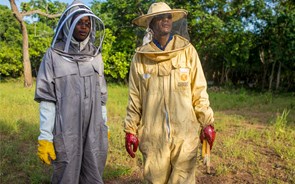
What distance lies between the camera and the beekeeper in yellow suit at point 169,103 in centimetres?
252

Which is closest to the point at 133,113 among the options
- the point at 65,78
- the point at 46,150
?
the point at 65,78

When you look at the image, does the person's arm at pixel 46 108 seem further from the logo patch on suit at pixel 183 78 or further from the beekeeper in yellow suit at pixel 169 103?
the logo patch on suit at pixel 183 78

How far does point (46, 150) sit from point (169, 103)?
1.04 meters

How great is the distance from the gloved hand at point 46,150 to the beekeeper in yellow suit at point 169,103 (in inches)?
24.3

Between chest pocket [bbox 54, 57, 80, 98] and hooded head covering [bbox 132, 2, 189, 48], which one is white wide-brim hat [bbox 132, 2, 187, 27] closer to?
hooded head covering [bbox 132, 2, 189, 48]

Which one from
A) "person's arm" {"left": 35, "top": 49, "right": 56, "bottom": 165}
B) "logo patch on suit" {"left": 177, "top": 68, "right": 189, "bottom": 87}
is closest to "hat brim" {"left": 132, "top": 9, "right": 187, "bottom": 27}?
"logo patch on suit" {"left": 177, "top": 68, "right": 189, "bottom": 87}

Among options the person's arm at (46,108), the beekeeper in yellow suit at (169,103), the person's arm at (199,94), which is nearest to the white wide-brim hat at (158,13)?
the beekeeper in yellow suit at (169,103)

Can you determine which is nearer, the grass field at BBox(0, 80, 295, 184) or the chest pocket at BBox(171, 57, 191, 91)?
the chest pocket at BBox(171, 57, 191, 91)

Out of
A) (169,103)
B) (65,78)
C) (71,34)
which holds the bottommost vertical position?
(169,103)

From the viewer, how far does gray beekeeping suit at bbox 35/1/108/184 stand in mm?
2549

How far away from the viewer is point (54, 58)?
2.56 metres

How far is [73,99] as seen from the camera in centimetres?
258

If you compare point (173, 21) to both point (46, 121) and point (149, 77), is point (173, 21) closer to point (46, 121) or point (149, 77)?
point (149, 77)

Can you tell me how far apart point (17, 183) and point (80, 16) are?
2.37 metres
